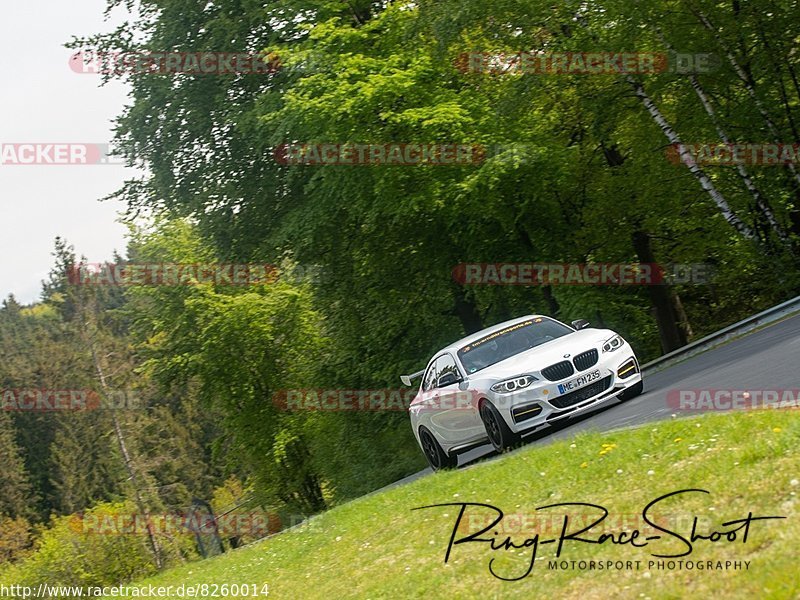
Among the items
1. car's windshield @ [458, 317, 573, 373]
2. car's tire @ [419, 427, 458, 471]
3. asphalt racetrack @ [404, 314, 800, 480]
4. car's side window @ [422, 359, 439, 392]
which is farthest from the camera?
car's side window @ [422, 359, 439, 392]

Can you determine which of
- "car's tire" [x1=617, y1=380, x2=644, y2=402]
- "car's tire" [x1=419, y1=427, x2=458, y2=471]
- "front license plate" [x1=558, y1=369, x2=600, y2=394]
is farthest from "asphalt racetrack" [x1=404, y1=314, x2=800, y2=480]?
"front license plate" [x1=558, y1=369, x2=600, y2=394]

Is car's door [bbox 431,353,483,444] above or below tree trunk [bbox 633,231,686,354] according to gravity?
above

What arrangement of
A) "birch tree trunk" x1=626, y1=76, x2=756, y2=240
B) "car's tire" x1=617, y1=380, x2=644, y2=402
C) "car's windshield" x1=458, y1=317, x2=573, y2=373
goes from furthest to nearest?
"birch tree trunk" x1=626, y1=76, x2=756, y2=240 < "car's windshield" x1=458, y1=317, x2=573, y2=373 < "car's tire" x1=617, y1=380, x2=644, y2=402

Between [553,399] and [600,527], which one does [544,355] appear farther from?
[600,527]

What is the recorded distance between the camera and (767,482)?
773cm

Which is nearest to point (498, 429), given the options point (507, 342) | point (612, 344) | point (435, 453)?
point (507, 342)

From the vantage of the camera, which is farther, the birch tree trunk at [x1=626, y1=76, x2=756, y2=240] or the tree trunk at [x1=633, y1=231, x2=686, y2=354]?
the tree trunk at [x1=633, y1=231, x2=686, y2=354]

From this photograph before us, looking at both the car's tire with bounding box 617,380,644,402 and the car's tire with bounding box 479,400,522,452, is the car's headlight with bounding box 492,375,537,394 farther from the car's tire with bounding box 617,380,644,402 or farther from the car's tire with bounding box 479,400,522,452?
the car's tire with bounding box 617,380,644,402

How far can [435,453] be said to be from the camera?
17.6 metres

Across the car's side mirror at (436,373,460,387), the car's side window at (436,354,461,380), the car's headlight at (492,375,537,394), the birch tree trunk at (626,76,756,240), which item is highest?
the birch tree trunk at (626,76,756,240)

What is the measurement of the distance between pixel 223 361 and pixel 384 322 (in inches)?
514

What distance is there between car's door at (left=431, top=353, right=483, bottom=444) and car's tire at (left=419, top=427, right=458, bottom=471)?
397 mm

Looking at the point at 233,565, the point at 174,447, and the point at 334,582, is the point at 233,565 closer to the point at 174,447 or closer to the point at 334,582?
the point at 334,582

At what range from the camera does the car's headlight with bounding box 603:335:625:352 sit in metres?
15.9
